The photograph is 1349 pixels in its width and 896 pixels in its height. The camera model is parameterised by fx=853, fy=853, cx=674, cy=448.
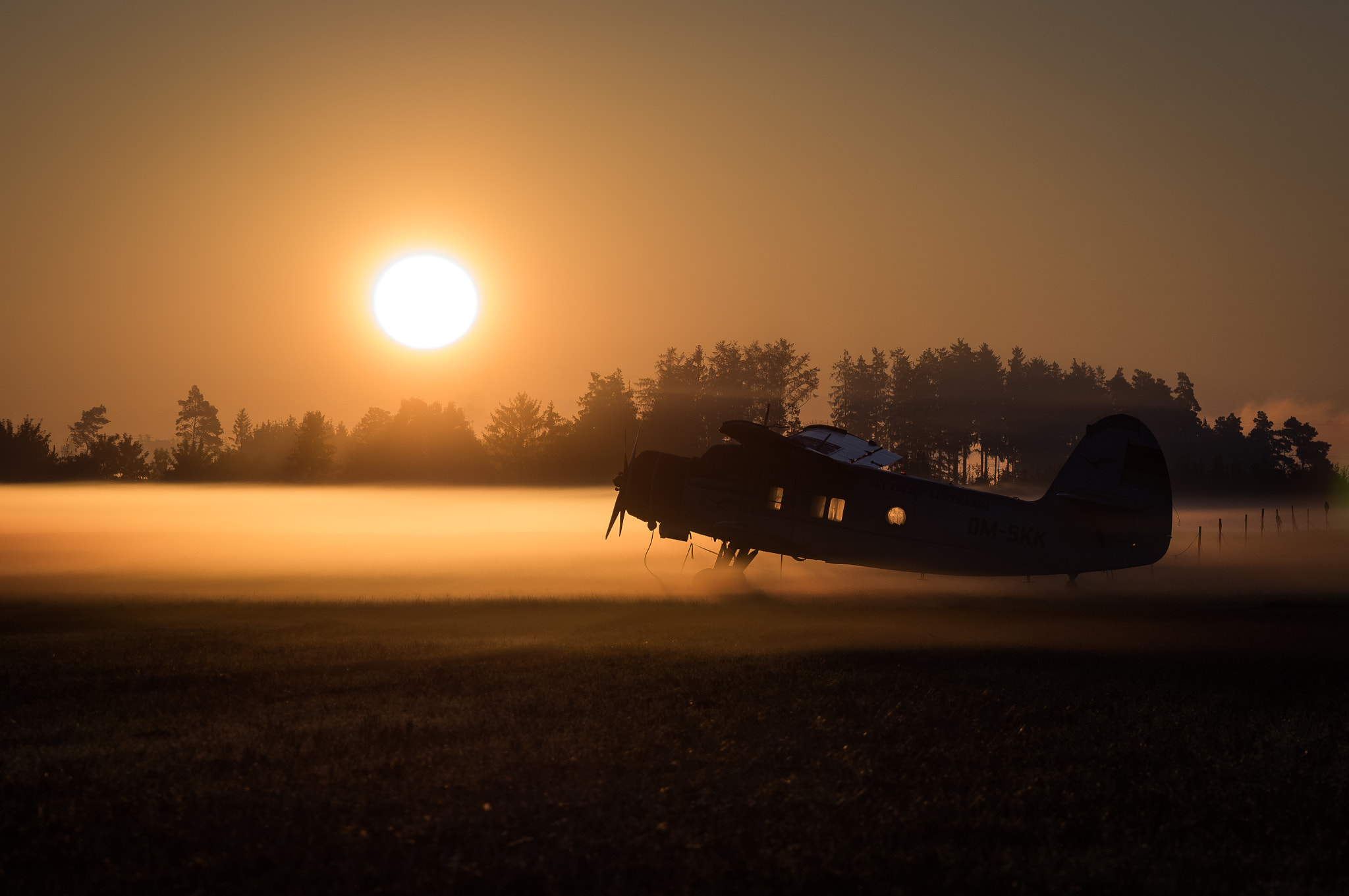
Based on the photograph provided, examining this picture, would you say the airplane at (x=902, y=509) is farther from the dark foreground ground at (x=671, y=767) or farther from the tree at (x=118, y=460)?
the tree at (x=118, y=460)

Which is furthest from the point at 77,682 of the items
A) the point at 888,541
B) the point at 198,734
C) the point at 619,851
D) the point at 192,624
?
the point at 888,541

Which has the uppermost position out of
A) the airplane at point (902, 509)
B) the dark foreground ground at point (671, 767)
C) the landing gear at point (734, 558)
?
the airplane at point (902, 509)

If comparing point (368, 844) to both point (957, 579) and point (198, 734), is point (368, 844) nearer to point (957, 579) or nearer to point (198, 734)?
point (198, 734)

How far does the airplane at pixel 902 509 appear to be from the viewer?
22.5 meters

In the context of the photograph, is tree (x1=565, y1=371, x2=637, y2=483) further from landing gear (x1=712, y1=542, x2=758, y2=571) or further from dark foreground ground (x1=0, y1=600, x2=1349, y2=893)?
dark foreground ground (x1=0, y1=600, x2=1349, y2=893)

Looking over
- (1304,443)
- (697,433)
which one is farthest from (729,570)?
(1304,443)

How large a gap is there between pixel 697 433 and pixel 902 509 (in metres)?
63.9

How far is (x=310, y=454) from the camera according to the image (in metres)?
93.6

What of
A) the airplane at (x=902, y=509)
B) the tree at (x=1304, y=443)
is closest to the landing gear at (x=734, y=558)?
the airplane at (x=902, y=509)

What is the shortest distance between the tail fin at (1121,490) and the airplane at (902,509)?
32 mm

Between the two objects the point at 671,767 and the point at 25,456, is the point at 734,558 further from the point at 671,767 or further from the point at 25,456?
the point at 25,456

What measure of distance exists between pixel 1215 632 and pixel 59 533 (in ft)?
173

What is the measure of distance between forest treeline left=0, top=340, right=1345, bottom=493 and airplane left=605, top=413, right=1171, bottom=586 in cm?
5361

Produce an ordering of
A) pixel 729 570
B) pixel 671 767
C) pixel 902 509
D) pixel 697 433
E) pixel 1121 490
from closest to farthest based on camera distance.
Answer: pixel 671 767 → pixel 902 509 → pixel 1121 490 → pixel 729 570 → pixel 697 433
